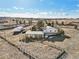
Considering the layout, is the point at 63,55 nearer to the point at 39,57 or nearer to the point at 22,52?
the point at 39,57

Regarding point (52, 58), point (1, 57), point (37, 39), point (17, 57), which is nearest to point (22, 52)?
point (17, 57)

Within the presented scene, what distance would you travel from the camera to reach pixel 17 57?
709 inches

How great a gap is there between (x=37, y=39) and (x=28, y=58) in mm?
12271

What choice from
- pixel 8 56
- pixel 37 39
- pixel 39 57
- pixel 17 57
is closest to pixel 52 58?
pixel 39 57

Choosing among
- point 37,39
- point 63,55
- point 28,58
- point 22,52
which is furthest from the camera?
point 37,39

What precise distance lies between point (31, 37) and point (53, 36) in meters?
5.23

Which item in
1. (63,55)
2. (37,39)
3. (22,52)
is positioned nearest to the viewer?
(63,55)

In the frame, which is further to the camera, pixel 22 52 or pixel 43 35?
pixel 43 35

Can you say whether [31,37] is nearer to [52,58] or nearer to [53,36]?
[53,36]

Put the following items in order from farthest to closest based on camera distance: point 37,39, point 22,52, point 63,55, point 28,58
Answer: point 37,39 → point 22,52 → point 63,55 → point 28,58

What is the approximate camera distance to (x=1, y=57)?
18000 mm

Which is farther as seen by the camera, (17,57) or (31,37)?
(31,37)

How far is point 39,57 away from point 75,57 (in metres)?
4.94

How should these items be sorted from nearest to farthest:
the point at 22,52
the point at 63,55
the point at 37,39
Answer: the point at 63,55
the point at 22,52
the point at 37,39
